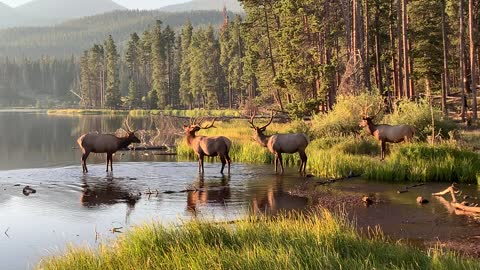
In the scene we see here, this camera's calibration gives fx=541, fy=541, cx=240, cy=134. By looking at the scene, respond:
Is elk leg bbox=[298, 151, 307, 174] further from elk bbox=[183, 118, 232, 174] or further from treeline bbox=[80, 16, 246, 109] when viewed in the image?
treeline bbox=[80, 16, 246, 109]

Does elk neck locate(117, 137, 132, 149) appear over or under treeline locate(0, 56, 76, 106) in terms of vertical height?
under

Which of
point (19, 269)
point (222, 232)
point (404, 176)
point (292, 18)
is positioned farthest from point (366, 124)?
point (292, 18)

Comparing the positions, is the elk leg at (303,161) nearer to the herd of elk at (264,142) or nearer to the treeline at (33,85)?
the herd of elk at (264,142)

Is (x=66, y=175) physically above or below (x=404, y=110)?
below

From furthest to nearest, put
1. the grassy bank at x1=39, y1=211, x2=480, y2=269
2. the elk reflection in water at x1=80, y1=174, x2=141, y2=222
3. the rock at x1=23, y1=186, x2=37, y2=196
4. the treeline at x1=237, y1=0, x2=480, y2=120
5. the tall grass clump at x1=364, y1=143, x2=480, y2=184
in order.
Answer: the treeline at x1=237, y1=0, x2=480, y2=120, the tall grass clump at x1=364, y1=143, x2=480, y2=184, the rock at x1=23, y1=186, x2=37, y2=196, the elk reflection in water at x1=80, y1=174, x2=141, y2=222, the grassy bank at x1=39, y1=211, x2=480, y2=269

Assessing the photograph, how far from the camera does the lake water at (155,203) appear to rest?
11782 mm

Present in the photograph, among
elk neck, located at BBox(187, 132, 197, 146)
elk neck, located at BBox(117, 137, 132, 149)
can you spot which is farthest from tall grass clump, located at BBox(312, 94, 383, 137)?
elk neck, located at BBox(117, 137, 132, 149)

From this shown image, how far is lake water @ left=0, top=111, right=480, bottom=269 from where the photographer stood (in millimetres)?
11782

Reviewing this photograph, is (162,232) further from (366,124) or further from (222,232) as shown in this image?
(366,124)

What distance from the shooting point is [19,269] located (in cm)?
960

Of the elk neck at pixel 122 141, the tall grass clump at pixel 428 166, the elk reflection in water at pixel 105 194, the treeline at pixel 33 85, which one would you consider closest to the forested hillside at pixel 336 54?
the tall grass clump at pixel 428 166

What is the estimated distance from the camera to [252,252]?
24.9ft

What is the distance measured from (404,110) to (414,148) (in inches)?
241

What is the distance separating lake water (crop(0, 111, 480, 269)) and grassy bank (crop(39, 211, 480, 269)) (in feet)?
3.23
